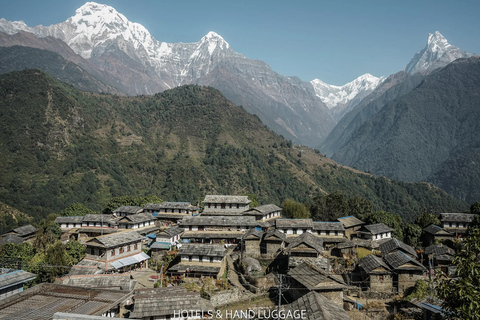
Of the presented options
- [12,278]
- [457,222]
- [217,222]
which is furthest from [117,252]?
[457,222]

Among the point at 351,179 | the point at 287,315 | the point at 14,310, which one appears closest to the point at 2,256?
the point at 14,310

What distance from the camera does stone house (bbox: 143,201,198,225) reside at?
70.2 metres

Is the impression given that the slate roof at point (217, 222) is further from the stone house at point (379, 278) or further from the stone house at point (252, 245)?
the stone house at point (379, 278)

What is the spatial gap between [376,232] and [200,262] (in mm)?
33603

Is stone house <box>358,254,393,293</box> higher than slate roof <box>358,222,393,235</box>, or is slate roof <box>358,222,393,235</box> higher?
slate roof <box>358,222,393,235</box>

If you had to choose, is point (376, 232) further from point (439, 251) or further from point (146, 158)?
point (146, 158)

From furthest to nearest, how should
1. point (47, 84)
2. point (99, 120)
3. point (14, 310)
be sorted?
point (99, 120) < point (47, 84) < point (14, 310)

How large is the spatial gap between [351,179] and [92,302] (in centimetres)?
15317

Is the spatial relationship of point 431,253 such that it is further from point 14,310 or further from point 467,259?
point 14,310

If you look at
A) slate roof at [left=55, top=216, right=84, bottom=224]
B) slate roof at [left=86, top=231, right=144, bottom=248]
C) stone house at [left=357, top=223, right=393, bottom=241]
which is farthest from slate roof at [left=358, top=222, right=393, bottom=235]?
slate roof at [left=55, top=216, right=84, bottom=224]

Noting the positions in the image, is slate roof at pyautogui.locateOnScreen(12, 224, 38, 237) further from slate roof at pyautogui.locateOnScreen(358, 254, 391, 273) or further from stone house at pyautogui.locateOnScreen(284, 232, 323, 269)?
slate roof at pyautogui.locateOnScreen(358, 254, 391, 273)

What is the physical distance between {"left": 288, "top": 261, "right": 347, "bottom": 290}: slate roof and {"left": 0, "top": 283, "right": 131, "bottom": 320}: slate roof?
16.0 meters

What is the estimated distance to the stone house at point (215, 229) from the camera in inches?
2085

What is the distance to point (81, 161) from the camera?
4751 inches
